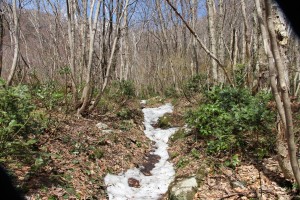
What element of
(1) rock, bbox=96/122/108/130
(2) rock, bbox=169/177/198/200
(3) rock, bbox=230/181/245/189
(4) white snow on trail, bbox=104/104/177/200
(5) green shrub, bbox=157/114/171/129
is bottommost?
(4) white snow on trail, bbox=104/104/177/200

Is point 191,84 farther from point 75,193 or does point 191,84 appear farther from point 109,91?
point 75,193

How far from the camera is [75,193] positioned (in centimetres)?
427

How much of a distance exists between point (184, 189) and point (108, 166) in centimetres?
196

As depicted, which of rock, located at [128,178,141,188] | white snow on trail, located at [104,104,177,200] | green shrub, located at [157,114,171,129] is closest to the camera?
white snow on trail, located at [104,104,177,200]

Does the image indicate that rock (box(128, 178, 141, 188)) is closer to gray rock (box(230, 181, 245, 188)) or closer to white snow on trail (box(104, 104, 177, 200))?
white snow on trail (box(104, 104, 177, 200))

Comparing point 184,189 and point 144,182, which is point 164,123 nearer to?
point 144,182

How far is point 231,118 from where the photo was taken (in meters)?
5.67

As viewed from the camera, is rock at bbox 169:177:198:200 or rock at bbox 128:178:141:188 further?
rock at bbox 128:178:141:188

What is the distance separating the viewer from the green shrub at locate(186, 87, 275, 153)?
516 cm

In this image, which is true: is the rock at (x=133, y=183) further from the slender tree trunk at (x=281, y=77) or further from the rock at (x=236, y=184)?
the slender tree trunk at (x=281, y=77)

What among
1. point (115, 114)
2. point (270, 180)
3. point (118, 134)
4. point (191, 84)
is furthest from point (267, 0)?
point (191, 84)

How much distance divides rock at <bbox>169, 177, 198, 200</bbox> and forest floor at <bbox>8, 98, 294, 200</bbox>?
105mm

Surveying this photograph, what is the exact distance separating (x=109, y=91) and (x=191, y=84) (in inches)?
214

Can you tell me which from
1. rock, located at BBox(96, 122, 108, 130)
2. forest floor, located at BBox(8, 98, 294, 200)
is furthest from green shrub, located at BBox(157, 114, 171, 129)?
rock, located at BBox(96, 122, 108, 130)
